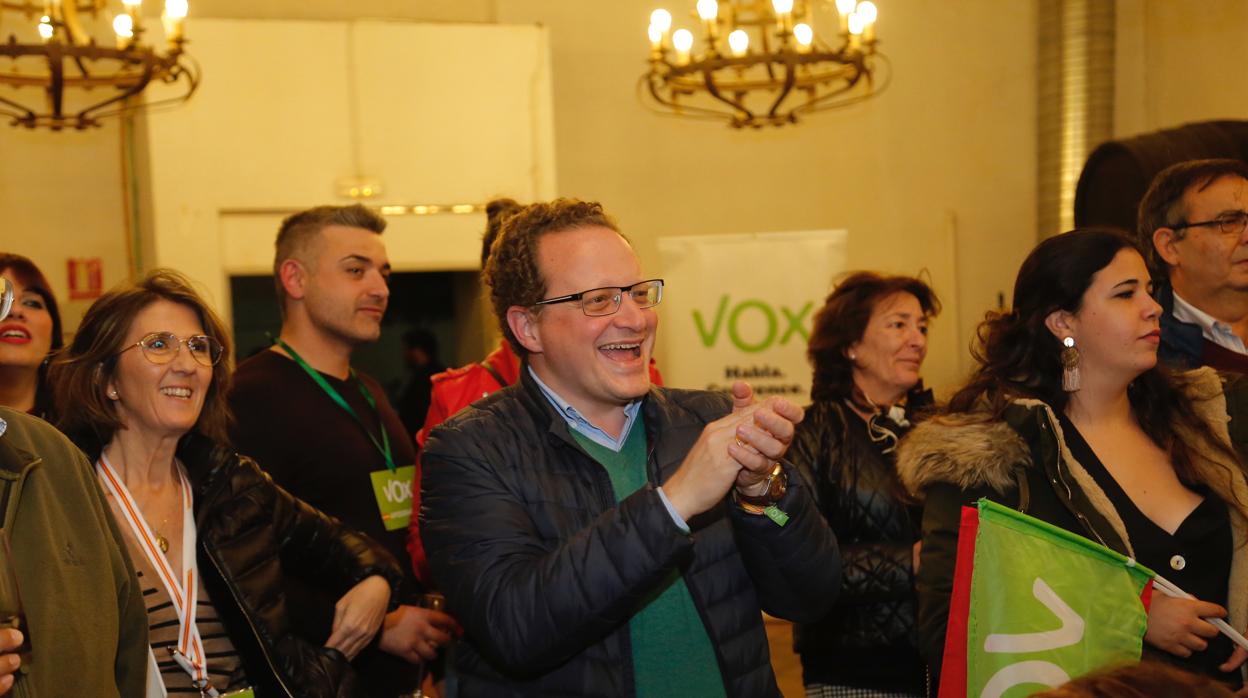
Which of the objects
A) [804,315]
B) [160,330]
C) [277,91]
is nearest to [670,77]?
[804,315]

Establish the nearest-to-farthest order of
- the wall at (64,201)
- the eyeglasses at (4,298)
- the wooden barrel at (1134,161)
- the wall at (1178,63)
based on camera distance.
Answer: the eyeglasses at (4,298) < the wooden barrel at (1134,161) < the wall at (64,201) < the wall at (1178,63)

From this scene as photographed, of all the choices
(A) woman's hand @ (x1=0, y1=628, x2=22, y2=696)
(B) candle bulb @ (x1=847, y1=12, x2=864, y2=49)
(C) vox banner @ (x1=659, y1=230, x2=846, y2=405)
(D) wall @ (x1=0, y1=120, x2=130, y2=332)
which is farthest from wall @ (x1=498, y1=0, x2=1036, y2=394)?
(A) woman's hand @ (x1=0, y1=628, x2=22, y2=696)

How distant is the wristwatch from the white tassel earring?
3.03 feet

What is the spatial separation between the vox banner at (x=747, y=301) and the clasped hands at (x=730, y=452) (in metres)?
3.79

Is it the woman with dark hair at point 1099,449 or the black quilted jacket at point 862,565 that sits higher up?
the woman with dark hair at point 1099,449

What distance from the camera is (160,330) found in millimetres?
2648

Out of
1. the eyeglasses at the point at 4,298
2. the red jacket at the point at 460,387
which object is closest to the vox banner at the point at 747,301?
the red jacket at the point at 460,387

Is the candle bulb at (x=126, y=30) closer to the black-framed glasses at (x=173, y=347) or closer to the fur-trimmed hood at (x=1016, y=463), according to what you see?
the black-framed glasses at (x=173, y=347)

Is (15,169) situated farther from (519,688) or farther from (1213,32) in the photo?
(1213,32)

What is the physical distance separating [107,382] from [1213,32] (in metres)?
7.13

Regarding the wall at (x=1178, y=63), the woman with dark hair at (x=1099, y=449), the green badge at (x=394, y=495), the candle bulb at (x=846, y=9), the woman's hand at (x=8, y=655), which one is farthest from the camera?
the wall at (x=1178, y=63)

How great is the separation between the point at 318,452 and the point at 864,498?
1.50 m

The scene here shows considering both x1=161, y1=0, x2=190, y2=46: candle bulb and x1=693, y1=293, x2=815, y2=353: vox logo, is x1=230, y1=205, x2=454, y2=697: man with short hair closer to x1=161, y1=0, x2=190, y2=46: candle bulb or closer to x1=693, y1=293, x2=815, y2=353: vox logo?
x1=161, y1=0, x2=190, y2=46: candle bulb

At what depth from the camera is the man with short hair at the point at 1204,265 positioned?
3.16 meters
